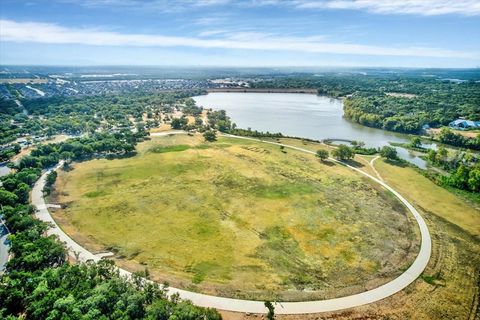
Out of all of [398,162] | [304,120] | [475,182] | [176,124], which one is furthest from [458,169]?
[176,124]

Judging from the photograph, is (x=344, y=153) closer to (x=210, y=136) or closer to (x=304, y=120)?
(x=210, y=136)

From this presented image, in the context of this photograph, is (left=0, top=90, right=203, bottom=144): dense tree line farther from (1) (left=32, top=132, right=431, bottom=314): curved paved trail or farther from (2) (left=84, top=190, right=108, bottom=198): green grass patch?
(1) (left=32, top=132, right=431, bottom=314): curved paved trail

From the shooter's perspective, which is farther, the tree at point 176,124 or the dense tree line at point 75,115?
the tree at point 176,124

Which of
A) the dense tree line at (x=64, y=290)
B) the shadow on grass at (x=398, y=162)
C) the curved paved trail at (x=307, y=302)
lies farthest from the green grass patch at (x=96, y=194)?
the shadow on grass at (x=398, y=162)

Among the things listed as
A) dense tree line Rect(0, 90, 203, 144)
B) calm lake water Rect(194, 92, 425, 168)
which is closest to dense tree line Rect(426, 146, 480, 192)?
calm lake water Rect(194, 92, 425, 168)

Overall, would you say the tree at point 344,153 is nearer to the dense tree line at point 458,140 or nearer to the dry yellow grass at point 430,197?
the dry yellow grass at point 430,197

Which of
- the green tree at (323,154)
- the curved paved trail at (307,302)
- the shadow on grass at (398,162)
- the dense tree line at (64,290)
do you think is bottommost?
the curved paved trail at (307,302)

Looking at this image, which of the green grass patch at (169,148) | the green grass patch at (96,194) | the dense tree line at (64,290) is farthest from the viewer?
the green grass patch at (169,148)
